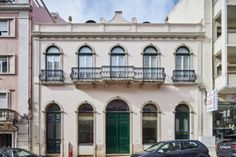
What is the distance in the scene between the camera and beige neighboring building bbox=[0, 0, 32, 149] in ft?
101

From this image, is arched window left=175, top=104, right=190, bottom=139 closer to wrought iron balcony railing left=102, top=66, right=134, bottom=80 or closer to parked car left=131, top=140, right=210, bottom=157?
wrought iron balcony railing left=102, top=66, right=134, bottom=80

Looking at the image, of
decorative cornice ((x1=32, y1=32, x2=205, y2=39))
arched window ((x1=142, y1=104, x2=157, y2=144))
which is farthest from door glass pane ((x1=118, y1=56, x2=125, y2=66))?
arched window ((x1=142, y1=104, x2=157, y2=144))

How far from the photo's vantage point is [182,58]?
105 ft

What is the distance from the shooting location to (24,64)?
31.5 m

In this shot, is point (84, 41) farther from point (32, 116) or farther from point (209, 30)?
point (209, 30)

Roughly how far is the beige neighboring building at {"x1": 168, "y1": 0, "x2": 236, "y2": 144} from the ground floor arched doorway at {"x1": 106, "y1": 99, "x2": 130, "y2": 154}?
6.06 m

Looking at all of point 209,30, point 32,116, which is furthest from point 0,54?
point 209,30

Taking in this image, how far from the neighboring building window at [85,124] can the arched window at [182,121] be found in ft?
19.6

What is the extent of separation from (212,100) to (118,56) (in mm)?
7308

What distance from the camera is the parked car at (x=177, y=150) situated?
69.8ft

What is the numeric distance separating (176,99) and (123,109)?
149 inches

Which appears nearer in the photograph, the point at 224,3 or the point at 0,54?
the point at 224,3

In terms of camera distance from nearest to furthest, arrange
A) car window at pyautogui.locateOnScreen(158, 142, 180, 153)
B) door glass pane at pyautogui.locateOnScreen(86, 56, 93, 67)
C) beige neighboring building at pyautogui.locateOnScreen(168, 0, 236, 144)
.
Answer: car window at pyautogui.locateOnScreen(158, 142, 180, 153) < beige neighboring building at pyautogui.locateOnScreen(168, 0, 236, 144) < door glass pane at pyautogui.locateOnScreen(86, 56, 93, 67)

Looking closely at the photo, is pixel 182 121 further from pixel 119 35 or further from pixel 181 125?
pixel 119 35
